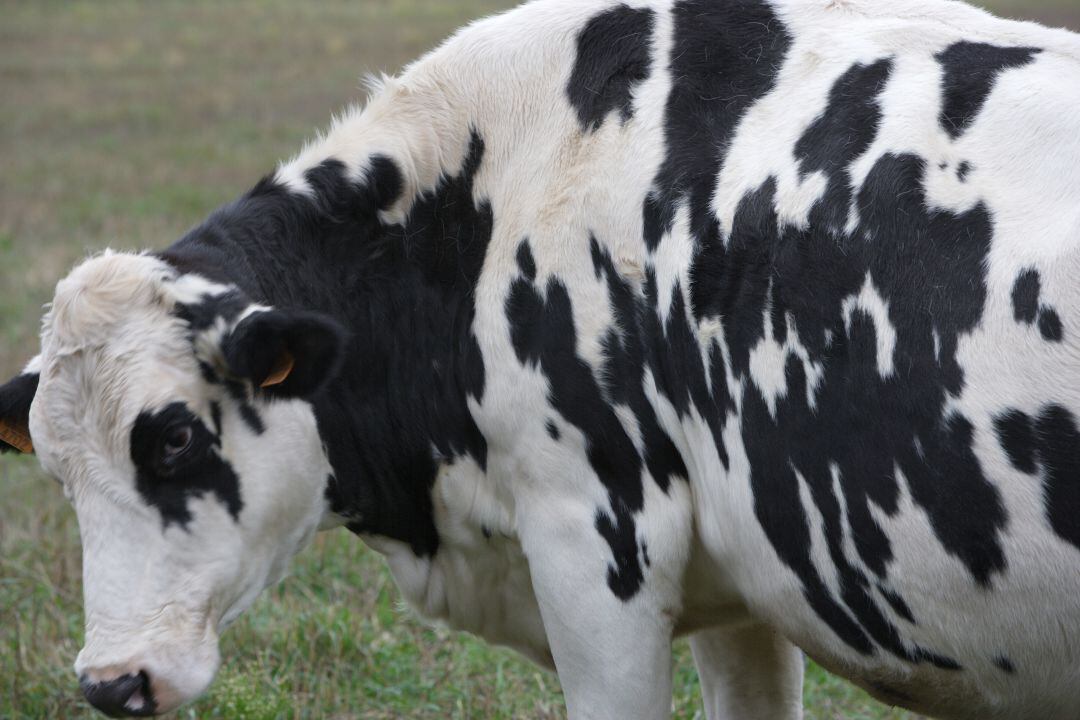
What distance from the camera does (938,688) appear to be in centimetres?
295

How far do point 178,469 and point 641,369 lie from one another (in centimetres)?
108

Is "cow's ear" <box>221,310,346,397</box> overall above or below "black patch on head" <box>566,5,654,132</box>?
below

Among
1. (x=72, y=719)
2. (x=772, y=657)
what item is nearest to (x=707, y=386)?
(x=772, y=657)

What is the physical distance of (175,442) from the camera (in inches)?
128

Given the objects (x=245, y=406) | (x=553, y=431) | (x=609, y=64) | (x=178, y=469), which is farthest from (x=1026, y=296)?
(x=178, y=469)

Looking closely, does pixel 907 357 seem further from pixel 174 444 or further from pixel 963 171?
pixel 174 444

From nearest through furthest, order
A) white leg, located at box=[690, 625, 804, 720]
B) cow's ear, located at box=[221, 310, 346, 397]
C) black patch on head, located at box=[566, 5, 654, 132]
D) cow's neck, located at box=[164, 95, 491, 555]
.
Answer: cow's ear, located at box=[221, 310, 346, 397] < black patch on head, located at box=[566, 5, 654, 132] < cow's neck, located at box=[164, 95, 491, 555] < white leg, located at box=[690, 625, 804, 720]

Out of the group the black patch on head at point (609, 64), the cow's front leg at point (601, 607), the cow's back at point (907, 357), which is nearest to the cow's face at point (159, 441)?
the cow's front leg at point (601, 607)

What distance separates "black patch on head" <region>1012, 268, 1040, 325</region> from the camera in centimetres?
255

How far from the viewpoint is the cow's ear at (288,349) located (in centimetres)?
312

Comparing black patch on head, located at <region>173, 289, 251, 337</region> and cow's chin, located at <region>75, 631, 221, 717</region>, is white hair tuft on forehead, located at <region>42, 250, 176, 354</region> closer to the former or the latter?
black patch on head, located at <region>173, 289, 251, 337</region>

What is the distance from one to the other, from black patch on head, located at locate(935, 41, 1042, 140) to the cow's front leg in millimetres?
1119

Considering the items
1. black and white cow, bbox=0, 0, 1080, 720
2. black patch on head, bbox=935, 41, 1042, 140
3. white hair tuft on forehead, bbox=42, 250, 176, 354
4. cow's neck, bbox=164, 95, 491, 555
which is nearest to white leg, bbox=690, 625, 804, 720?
black and white cow, bbox=0, 0, 1080, 720

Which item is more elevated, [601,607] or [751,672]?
[601,607]
